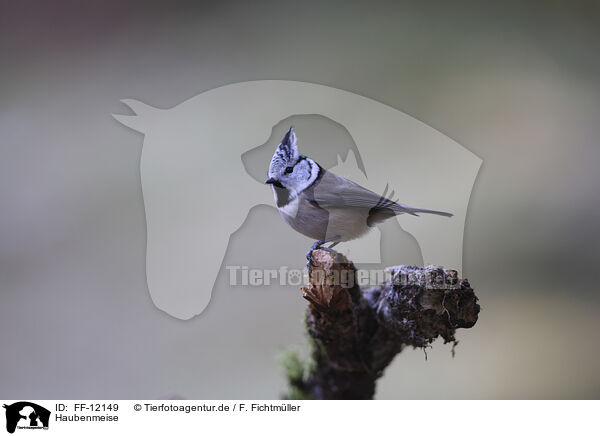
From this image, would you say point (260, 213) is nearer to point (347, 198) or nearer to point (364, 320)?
point (347, 198)

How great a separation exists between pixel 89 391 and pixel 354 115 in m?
1.57

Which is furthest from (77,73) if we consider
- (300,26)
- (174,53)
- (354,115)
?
(354,115)

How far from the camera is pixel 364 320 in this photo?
0.96 meters

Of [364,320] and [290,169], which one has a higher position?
[290,169]

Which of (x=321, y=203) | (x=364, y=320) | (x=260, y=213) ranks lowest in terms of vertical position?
(x=364, y=320)

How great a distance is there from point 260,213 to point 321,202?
1.95 ft
